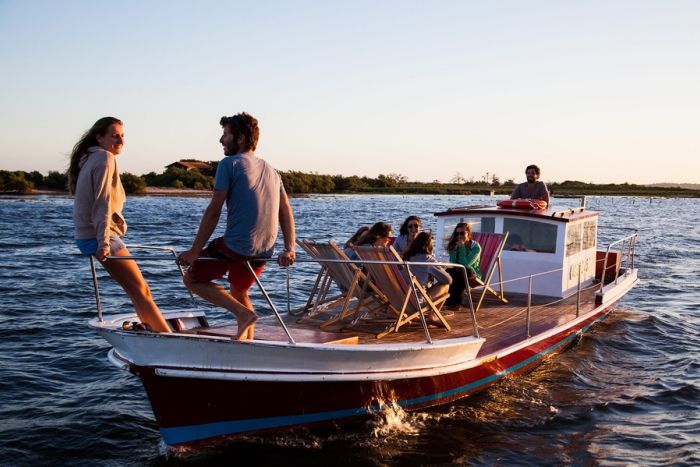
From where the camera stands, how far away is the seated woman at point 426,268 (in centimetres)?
841

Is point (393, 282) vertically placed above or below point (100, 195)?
below

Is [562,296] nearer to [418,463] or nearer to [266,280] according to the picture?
[418,463]

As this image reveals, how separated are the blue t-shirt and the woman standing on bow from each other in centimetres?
87

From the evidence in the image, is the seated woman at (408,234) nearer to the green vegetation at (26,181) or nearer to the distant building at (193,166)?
the green vegetation at (26,181)

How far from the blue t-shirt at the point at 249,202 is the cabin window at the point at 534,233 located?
6491 mm

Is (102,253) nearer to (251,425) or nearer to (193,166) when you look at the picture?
(251,425)

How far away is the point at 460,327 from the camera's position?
8.95 metres

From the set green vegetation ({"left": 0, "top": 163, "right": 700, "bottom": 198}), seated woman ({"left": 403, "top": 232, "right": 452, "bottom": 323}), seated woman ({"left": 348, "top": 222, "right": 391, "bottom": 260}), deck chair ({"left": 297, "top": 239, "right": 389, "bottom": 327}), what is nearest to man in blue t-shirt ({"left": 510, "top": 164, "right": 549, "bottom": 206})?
seated woman ({"left": 403, "top": 232, "right": 452, "bottom": 323})

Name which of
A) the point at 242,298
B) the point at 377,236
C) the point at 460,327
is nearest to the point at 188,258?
the point at 242,298

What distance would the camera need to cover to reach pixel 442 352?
729 centimetres

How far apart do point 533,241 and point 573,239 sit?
0.81 meters

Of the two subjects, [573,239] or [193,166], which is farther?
[193,166]

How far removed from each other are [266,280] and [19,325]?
23.1 feet

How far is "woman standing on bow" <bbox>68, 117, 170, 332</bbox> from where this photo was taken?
18.1 ft
